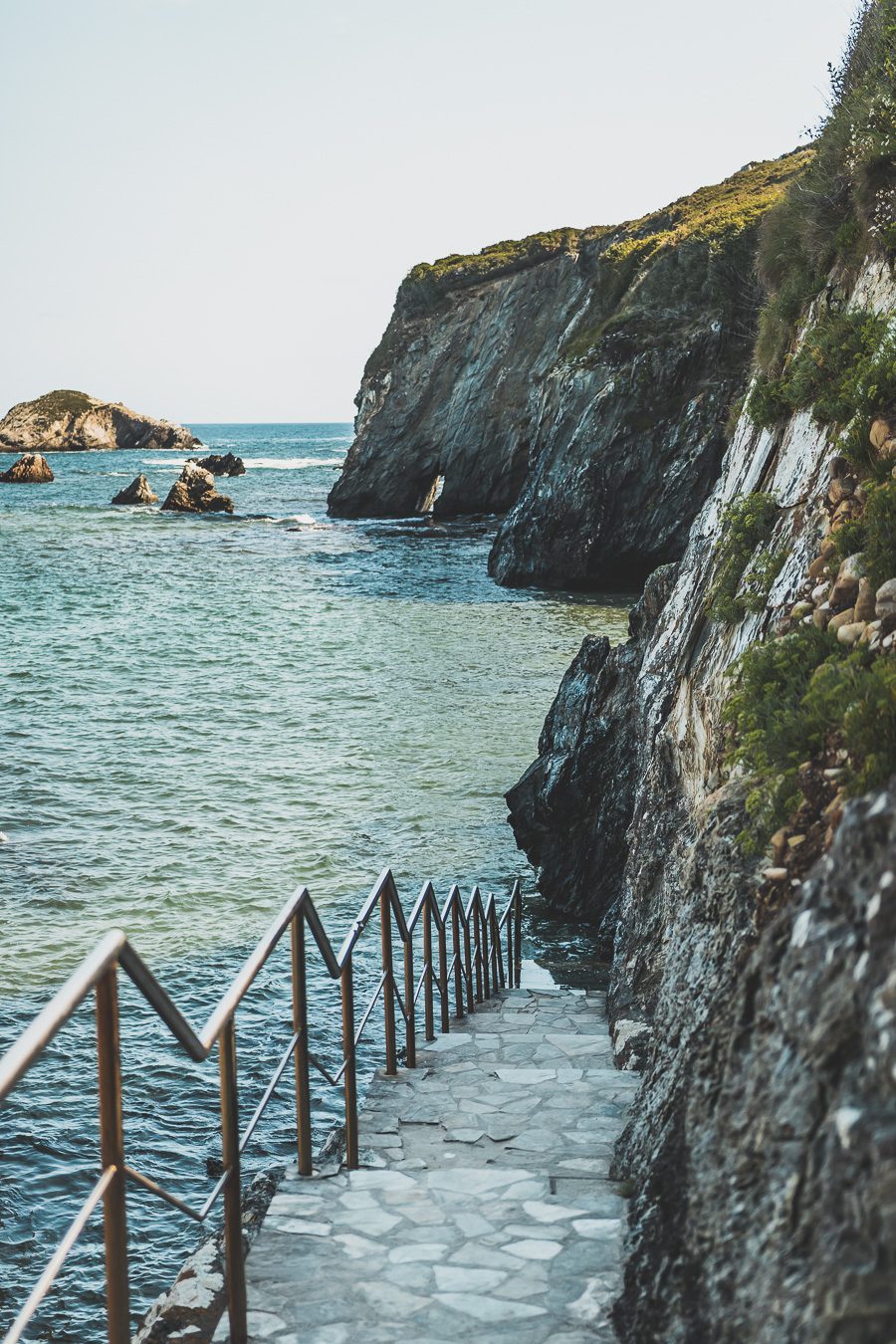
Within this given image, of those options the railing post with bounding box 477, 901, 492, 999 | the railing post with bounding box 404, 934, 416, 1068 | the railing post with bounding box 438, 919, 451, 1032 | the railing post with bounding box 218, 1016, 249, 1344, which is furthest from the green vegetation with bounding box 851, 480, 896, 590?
the railing post with bounding box 477, 901, 492, 999

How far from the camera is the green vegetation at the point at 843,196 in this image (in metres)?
8.23

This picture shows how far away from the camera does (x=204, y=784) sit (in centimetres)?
1812

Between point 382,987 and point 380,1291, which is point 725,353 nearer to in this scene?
point 382,987

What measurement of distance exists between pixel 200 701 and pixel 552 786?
10.8m

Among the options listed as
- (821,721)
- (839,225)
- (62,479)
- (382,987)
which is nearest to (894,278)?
(839,225)

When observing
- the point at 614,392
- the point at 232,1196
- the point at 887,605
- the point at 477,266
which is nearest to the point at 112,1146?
the point at 232,1196

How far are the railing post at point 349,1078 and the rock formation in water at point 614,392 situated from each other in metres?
26.6

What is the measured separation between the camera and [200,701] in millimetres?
23719

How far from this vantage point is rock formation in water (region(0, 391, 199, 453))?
476ft

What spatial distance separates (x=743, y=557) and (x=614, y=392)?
1278 inches

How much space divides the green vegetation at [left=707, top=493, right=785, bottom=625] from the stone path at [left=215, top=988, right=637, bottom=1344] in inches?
125

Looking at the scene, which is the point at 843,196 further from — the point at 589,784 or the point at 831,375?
the point at 589,784

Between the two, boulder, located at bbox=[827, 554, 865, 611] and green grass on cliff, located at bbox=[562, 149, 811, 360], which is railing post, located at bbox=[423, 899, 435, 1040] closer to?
boulder, located at bbox=[827, 554, 865, 611]

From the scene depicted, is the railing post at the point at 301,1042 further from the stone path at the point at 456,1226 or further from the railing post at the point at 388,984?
the railing post at the point at 388,984
